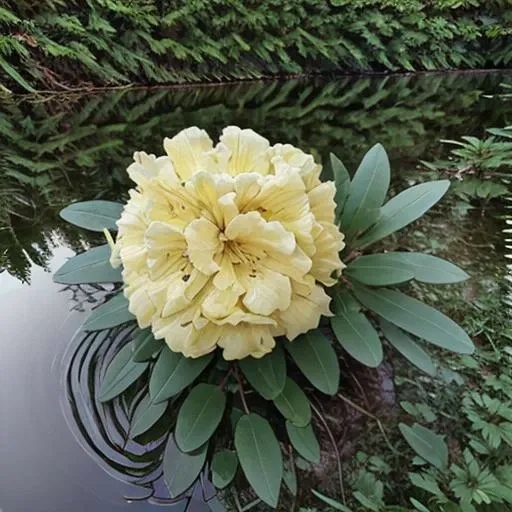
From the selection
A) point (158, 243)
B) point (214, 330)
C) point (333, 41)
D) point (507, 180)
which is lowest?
point (507, 180)

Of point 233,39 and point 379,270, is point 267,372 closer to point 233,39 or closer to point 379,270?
point 379,270

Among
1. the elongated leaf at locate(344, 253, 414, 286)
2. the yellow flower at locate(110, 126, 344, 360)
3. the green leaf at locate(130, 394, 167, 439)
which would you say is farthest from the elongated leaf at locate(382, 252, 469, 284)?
the green leaf at locate(130, 394, 167, 439)

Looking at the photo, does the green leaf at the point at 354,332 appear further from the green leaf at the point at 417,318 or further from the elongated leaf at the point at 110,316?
the elongated leaf at the point at 110,316

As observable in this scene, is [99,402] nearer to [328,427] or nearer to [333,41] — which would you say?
[328,427]

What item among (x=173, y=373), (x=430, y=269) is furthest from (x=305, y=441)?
(x=430, y=269)

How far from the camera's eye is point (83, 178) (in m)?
1.56

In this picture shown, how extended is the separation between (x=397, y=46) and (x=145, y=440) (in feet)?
16.0

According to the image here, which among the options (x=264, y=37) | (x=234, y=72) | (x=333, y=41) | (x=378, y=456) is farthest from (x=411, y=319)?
(x=333, y=41)

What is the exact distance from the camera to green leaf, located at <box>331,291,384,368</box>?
599 mm

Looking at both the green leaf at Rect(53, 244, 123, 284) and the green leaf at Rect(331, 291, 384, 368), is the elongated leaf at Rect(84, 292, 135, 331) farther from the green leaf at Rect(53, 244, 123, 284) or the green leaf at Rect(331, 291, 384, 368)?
the green leaf at Rect(331, 291, 384, 368)

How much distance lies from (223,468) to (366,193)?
0.40m

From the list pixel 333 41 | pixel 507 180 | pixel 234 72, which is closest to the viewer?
pixel 507 180

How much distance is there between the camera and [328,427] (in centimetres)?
66

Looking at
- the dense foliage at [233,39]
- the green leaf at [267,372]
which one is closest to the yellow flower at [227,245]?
the green leaf at [267,372]
